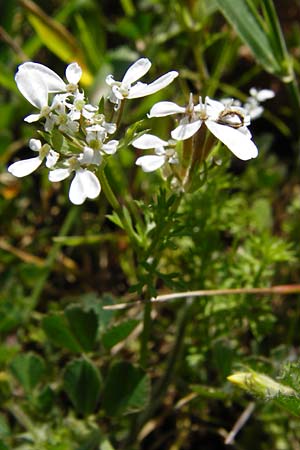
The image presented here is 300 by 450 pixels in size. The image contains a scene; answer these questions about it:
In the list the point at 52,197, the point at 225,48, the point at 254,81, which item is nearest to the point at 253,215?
the point at 225,48

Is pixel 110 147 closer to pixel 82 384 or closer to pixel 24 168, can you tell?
pixel 24 168

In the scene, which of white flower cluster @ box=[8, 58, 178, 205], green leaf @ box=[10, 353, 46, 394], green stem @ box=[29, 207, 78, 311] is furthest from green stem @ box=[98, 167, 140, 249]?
green stem @ box=[29, 207, 78, 311]

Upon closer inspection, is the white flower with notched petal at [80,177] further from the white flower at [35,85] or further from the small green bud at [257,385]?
the small green bud at [257,385]

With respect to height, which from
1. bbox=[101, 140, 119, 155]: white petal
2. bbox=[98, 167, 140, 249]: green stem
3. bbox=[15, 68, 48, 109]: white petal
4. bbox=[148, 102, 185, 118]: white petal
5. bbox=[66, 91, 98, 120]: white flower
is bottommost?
bbox=[98, 167, 140, 249]: green stem

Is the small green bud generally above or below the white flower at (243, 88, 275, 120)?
below

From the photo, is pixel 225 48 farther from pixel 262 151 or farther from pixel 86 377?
pixel 86 377

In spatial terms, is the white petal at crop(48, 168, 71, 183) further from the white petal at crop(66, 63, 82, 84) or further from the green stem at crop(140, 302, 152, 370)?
the green stem at crop(140, 302, 152, 370)
